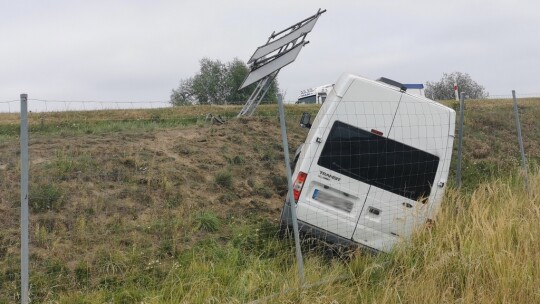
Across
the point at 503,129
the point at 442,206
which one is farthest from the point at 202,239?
the point at 503,129

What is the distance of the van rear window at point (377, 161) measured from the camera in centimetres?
618

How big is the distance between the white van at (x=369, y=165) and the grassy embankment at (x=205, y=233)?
47 cm

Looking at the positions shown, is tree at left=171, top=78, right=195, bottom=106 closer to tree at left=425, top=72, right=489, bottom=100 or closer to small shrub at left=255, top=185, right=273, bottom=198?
tree at left=425, top=72, right=489, bottom=100

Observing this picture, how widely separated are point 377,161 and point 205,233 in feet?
8.40

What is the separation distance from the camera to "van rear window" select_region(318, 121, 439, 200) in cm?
618

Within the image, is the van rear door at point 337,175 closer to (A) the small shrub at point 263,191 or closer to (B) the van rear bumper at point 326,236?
(B) the van rear bumper at point 326,236

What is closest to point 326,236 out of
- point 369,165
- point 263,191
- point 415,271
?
point 369,165

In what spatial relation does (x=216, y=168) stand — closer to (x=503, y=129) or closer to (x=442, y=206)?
(x=442, y=206)

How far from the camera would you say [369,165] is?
621cm

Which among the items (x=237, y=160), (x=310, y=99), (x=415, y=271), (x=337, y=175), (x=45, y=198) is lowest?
(x=415, y=271)

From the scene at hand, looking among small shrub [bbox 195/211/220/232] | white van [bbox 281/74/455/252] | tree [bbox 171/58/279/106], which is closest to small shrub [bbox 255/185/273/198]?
small shrub [bbox 195/211/220/232]

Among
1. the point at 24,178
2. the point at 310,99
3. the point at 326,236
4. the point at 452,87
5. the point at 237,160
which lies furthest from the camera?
the point at 452,87

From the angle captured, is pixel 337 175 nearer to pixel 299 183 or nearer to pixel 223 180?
pixel 299 183

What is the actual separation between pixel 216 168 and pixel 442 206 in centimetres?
477
